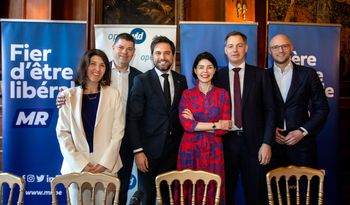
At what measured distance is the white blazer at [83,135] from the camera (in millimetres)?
2332

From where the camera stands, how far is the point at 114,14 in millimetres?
4434

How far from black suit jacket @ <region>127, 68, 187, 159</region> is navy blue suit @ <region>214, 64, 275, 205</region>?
0.42 metres

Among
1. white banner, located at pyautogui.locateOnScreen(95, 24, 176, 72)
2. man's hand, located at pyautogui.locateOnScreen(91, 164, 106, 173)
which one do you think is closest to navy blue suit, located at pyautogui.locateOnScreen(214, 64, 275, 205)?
man's hand, located at pyautogui.locateOnScreen(91, 164, 106, 173)

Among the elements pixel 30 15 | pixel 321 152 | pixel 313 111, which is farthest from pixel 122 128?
pixel 30 15

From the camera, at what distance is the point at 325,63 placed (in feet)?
11.5

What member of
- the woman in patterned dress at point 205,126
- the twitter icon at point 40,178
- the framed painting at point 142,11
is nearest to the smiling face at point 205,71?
the woman in patterned dress at point 205,126

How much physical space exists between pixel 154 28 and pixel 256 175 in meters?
1.73

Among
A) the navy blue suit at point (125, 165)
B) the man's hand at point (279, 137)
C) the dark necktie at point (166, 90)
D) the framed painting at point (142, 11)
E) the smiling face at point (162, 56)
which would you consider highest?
the framed painting at point (142, 11)

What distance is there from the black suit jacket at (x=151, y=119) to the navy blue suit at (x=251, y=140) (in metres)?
0.42

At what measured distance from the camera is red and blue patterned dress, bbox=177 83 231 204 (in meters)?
2.48

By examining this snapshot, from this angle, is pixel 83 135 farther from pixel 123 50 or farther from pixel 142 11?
pixel 142 11

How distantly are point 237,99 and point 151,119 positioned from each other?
66cm

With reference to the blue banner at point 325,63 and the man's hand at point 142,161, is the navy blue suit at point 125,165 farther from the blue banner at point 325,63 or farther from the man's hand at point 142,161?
the blue banner at point 325,63

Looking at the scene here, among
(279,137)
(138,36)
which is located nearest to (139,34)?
(138,36)
